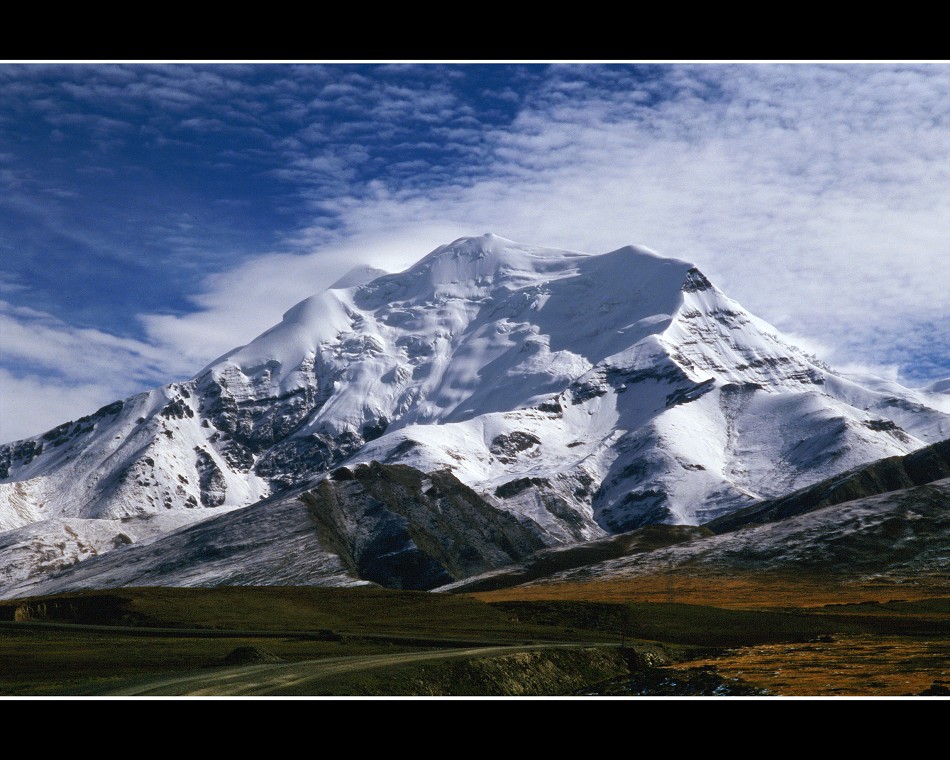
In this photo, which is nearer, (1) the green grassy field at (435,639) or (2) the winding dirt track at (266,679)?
(2) the winding dirt track at (266,679)

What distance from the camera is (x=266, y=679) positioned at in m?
57.5

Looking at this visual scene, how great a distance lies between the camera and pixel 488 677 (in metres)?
68.4

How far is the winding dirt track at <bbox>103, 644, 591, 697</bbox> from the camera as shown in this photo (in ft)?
172

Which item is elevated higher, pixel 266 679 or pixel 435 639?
pixel 266 679

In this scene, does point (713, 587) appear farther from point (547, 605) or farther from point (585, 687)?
point (585, 687)

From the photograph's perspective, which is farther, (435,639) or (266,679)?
(435,639)

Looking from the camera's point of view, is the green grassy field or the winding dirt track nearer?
the winding dirt track

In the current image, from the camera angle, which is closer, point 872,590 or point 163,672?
point 163,672

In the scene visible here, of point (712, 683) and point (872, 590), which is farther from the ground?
point (712, 683)

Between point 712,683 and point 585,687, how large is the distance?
35.0 ft

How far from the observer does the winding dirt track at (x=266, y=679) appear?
52.4m
